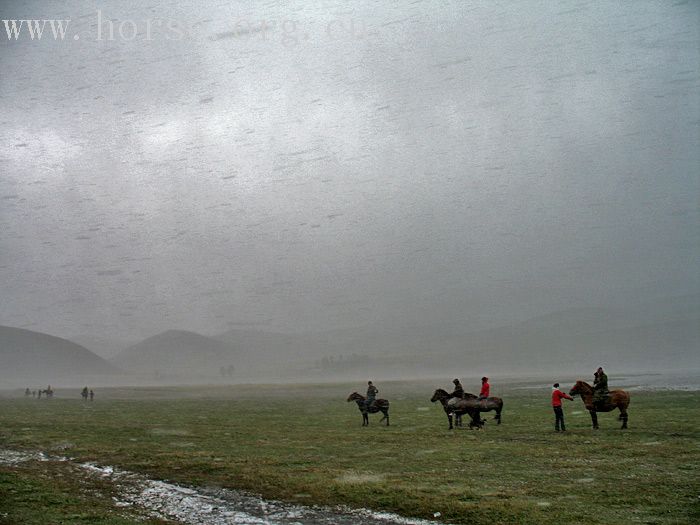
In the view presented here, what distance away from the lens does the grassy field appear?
15188 mm

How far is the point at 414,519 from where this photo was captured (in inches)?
584

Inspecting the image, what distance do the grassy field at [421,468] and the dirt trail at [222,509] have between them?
2.03 ft

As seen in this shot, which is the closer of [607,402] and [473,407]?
[607,402]

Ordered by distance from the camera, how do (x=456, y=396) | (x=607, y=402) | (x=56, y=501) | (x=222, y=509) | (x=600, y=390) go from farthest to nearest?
(x=456, y=396) < (x=600, y=390) < (x=607, y=402) < (x=56, y=501) < (x=222, y=509)

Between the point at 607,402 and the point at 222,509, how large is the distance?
22635 mm

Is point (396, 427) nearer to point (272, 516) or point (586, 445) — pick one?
point (586, 445)

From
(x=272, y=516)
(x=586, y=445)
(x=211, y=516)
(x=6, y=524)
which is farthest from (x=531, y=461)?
(x=6, y=524)

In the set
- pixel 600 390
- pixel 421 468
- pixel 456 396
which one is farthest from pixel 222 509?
pixel 600 390

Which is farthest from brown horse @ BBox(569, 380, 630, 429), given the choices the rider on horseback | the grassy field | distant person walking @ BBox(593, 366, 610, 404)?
the rider on horseback

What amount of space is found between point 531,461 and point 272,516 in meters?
10.9

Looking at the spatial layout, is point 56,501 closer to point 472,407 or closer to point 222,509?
point 222,509

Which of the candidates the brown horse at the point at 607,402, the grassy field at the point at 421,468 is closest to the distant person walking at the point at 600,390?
the brown horse at the point at 607,402

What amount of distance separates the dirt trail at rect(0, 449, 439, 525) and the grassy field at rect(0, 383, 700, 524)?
0.62 meters

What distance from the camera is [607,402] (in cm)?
3009
